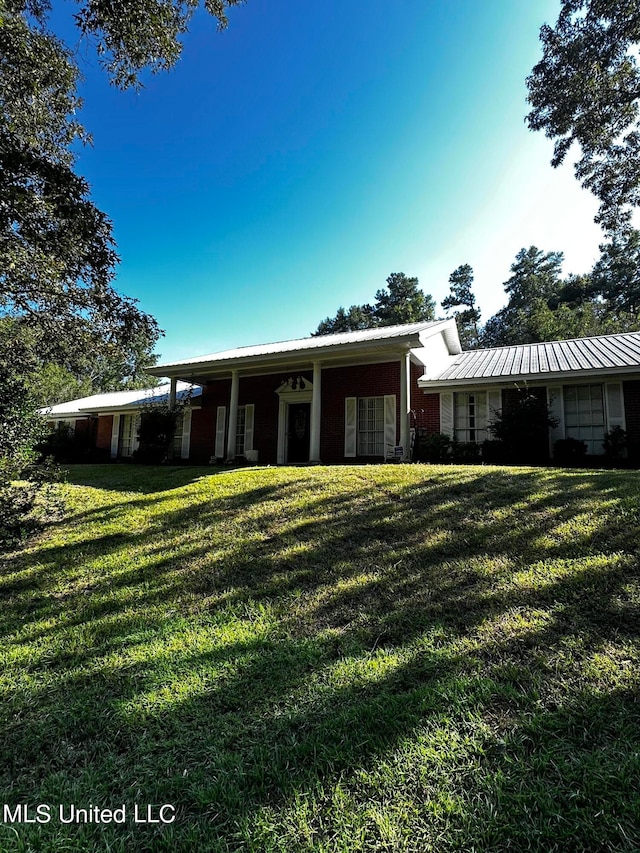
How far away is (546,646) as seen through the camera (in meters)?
2.72

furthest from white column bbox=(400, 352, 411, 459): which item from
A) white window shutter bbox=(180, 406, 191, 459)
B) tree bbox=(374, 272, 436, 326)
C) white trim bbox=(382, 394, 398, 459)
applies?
tree bbox=(374, 272, 436, 326)

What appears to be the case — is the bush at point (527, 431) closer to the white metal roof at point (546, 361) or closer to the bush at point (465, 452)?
the bush at point (465, 452)

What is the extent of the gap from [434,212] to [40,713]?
46.6 ft

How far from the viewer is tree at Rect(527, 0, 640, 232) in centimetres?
1051

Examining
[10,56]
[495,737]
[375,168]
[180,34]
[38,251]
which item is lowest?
[495,737]

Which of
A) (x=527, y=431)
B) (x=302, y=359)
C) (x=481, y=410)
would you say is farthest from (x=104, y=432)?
(x=527, y=431)

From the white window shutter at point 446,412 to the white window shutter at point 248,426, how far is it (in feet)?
21.7

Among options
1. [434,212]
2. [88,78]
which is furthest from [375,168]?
[88,78]

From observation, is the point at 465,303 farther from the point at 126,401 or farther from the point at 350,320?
the point at 126,401

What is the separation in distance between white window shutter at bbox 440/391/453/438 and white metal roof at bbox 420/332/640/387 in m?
0.54

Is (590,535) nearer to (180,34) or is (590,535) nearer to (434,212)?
(180,34)

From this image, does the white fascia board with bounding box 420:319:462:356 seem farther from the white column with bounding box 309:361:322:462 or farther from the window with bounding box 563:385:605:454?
the window with bounding box 563:385:605:454

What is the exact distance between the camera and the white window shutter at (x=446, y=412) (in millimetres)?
12344

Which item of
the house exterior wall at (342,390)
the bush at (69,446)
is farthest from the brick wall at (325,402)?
the bush at (69,446)
